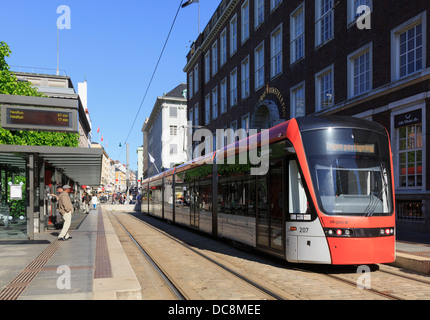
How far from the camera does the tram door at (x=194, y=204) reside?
51.7 ft

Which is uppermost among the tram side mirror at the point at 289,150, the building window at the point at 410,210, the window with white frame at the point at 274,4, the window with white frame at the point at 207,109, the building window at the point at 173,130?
the window with white frame at the point at 274,4

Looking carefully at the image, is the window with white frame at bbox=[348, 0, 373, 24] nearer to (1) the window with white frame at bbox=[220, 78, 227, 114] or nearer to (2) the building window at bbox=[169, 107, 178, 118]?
(1) the window with white frame at bbox=[220, 78, 227, 114]

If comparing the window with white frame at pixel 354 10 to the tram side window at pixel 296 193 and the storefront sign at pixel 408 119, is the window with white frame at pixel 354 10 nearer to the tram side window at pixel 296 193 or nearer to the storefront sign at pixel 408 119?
the storefront sign at pixel 408 119

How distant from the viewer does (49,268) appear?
7793 millimetres

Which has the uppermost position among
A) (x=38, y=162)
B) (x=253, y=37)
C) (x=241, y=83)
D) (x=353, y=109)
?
(x=253, y=37)

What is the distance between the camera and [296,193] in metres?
8.21

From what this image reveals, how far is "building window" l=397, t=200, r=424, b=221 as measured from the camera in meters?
14.6

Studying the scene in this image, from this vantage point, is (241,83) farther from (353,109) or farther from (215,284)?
(215,284)

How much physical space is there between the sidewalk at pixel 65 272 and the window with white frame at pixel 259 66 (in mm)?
19582

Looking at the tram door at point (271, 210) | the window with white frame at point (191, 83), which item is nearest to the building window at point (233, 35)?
the window with white frame at point (191, 83)

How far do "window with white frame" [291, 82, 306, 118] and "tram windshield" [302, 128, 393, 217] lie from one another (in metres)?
14.7

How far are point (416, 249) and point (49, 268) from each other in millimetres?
8117
